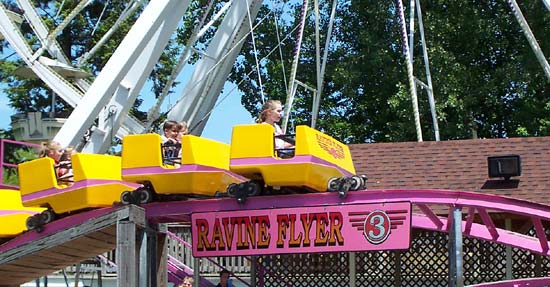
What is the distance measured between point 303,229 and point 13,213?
11.0 feet

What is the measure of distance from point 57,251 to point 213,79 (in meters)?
8.66

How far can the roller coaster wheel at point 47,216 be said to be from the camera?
36.4ft

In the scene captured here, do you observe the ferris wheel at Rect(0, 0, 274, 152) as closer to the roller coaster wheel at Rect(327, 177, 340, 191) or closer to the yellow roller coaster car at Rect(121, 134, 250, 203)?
the yellow roller coaster car at Rect(121, 134, 250, 203)

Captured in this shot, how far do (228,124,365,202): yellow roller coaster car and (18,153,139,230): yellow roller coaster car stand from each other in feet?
4.61

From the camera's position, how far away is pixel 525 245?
447 inches

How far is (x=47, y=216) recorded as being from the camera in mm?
11117

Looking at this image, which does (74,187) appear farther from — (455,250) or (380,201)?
(455,250)

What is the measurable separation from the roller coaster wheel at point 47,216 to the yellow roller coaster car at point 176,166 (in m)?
1.04

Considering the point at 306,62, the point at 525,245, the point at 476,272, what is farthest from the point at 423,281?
the point at 306,62

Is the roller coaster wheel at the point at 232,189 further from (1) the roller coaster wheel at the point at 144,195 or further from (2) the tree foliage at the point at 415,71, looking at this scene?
(2) the tree foliage at the point at 415,71

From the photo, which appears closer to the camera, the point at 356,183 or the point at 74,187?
the point at 356,183

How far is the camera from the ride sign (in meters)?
10.0

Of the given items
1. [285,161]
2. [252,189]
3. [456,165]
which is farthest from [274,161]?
[456,165]

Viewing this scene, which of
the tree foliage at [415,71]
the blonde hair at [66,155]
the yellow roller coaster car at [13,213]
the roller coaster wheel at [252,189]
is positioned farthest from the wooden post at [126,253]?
the tree foliage at [415,71]
